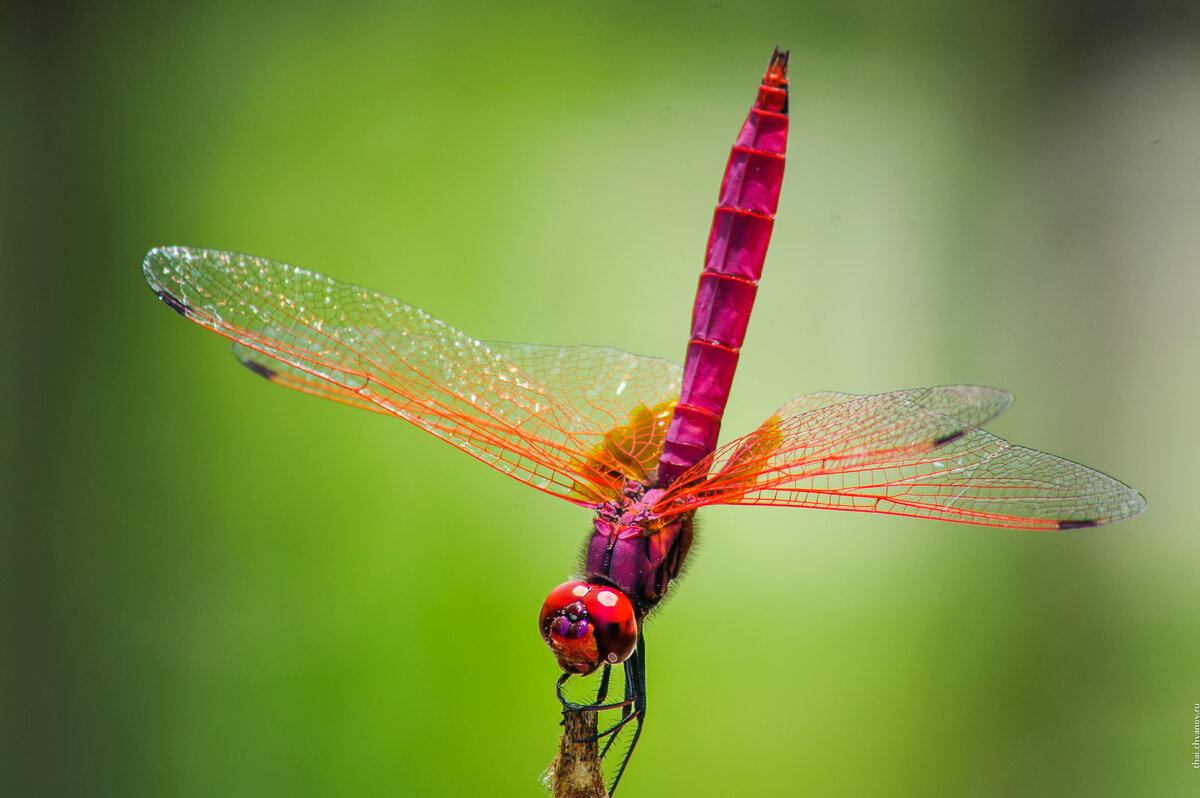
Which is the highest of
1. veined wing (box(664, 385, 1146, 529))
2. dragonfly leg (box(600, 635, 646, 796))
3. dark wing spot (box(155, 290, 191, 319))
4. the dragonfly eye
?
dark wing spot (box(155, 290, 191, 319))

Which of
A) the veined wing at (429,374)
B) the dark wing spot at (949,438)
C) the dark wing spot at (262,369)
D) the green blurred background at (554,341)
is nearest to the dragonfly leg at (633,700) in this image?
the veined wing at (429,374)

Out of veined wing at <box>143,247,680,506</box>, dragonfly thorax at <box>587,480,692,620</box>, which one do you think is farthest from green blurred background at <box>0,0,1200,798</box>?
dragonfly thorax at <box>587,480,692,620</box>

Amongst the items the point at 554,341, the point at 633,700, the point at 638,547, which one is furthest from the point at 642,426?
the point at 554,341

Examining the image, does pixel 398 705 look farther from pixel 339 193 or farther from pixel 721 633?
pixel 339 193

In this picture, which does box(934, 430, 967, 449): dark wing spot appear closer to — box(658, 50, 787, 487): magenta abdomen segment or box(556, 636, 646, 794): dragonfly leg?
box(658, 50, 787, 487): magenta abdomen segment

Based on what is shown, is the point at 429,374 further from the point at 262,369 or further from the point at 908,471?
the point at 908,471

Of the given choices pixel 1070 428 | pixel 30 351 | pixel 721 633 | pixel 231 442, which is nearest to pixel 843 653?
pixel 721 633
